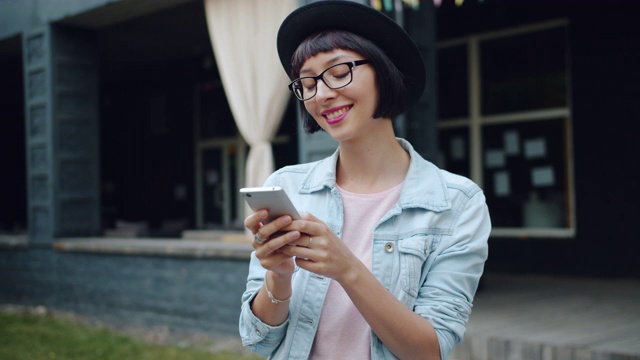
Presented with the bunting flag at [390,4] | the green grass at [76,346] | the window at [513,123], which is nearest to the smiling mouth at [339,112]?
the bunting flag at [390,4]

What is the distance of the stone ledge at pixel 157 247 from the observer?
A: 6.32 m

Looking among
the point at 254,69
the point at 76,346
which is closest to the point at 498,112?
the point at 254,69

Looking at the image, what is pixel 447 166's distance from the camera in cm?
855

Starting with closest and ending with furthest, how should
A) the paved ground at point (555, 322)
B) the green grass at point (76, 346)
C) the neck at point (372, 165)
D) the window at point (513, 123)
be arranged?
the neck at point (372, 165)
the paved ground at point (555, 322)
the green grass at point (76, 346)
the window at point (513, 123)

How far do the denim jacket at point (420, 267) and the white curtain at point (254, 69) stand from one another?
4.43 m

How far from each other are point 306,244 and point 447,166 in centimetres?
723

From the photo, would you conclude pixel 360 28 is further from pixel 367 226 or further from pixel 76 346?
pixel 76 346

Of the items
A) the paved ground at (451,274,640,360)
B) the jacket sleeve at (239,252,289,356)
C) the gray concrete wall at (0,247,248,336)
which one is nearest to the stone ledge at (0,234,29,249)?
the gray concrete wall at (0,247,248,336)

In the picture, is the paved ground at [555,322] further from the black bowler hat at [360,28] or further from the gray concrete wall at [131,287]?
the black bowler hat at [360,28]

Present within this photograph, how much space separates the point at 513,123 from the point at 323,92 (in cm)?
672

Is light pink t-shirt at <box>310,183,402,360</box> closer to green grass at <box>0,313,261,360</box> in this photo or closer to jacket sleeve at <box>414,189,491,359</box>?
jacket sleeve at <box>414,189,491,359</box>

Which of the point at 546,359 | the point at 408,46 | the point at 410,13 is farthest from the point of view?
the point at 410,13

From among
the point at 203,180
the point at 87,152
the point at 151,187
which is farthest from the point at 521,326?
the point at 151,187

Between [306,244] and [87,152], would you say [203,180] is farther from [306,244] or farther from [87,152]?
[306,244]
